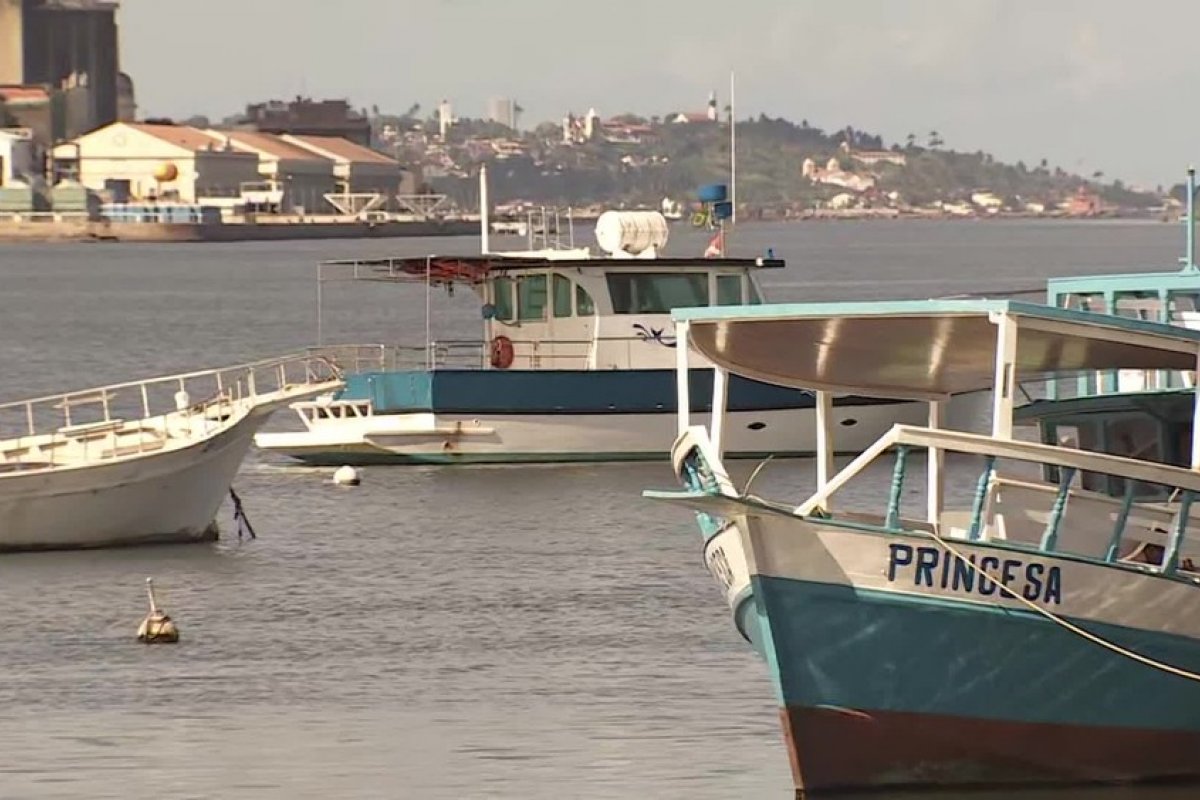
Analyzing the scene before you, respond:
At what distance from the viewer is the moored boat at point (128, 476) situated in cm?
3216

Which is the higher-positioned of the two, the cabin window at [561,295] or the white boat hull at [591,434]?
the cabin window at [561,295]

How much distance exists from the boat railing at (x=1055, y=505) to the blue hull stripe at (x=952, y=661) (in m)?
0.49

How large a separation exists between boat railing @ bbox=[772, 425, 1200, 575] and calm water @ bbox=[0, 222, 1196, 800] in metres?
1.79

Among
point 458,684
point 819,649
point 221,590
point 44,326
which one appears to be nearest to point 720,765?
point 819,649

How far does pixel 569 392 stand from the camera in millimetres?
41469

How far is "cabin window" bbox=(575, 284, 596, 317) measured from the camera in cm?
4219

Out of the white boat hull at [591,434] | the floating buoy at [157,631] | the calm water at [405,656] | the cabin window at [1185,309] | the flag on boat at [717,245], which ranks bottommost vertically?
the calm water at [405,656]

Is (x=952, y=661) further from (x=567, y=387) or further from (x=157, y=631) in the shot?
(x=567, y=387)

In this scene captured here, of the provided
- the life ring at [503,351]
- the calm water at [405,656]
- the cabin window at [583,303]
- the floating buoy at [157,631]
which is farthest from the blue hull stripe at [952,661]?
the life ring at [503,351]

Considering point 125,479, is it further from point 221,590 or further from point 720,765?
point 720,765

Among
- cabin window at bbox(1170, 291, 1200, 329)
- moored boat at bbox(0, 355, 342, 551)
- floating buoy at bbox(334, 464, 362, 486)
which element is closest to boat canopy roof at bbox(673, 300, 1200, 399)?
cabin window at bbox(1170, 291, 1200, 329)

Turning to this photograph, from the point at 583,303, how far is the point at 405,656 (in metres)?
16.6

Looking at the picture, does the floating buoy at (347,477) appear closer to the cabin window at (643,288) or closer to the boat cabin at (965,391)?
the cabin window at (643,288)

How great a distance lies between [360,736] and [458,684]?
2.43 m
